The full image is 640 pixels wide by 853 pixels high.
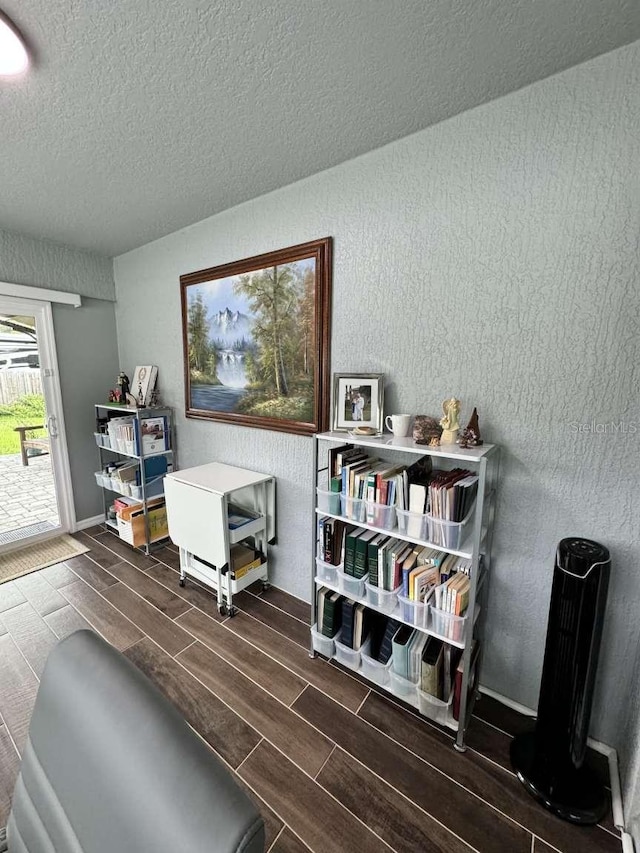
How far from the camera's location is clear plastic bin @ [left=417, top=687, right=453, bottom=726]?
144cm

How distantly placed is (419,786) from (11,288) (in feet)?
12.4

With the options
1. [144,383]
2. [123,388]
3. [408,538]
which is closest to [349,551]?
[408,538]

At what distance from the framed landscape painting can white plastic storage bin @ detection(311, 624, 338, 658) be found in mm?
1065

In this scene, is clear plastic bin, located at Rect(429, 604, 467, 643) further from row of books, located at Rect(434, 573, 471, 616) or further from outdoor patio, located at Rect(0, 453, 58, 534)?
outdoor patio, located at Rect(0, 453, 58, 534)

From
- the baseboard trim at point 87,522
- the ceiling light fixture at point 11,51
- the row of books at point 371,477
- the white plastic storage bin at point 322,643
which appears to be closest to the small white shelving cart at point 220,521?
the white plastic storage bin at point 322,643

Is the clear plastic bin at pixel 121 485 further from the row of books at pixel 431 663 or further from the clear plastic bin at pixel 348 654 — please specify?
the row of books at pixel 431 663

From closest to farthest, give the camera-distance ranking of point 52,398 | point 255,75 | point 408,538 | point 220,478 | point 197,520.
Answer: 1. point 255,75
2. point 408,538
3. point 197,520
4. point 220,478
5. point 52,398

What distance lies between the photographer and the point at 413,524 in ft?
4.78

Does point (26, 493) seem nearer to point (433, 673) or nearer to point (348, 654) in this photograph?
point (348, 654)

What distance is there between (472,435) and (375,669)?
116 centimetres

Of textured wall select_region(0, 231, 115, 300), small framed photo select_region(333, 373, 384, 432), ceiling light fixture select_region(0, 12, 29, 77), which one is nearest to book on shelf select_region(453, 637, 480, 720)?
small framed photo select_region(333, 373, 384, 432)

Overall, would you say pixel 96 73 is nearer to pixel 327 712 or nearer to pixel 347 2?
pixel 347 2

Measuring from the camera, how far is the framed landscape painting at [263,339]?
1.98 metres

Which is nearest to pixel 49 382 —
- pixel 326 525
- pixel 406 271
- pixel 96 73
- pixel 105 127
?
pixel 105 127
